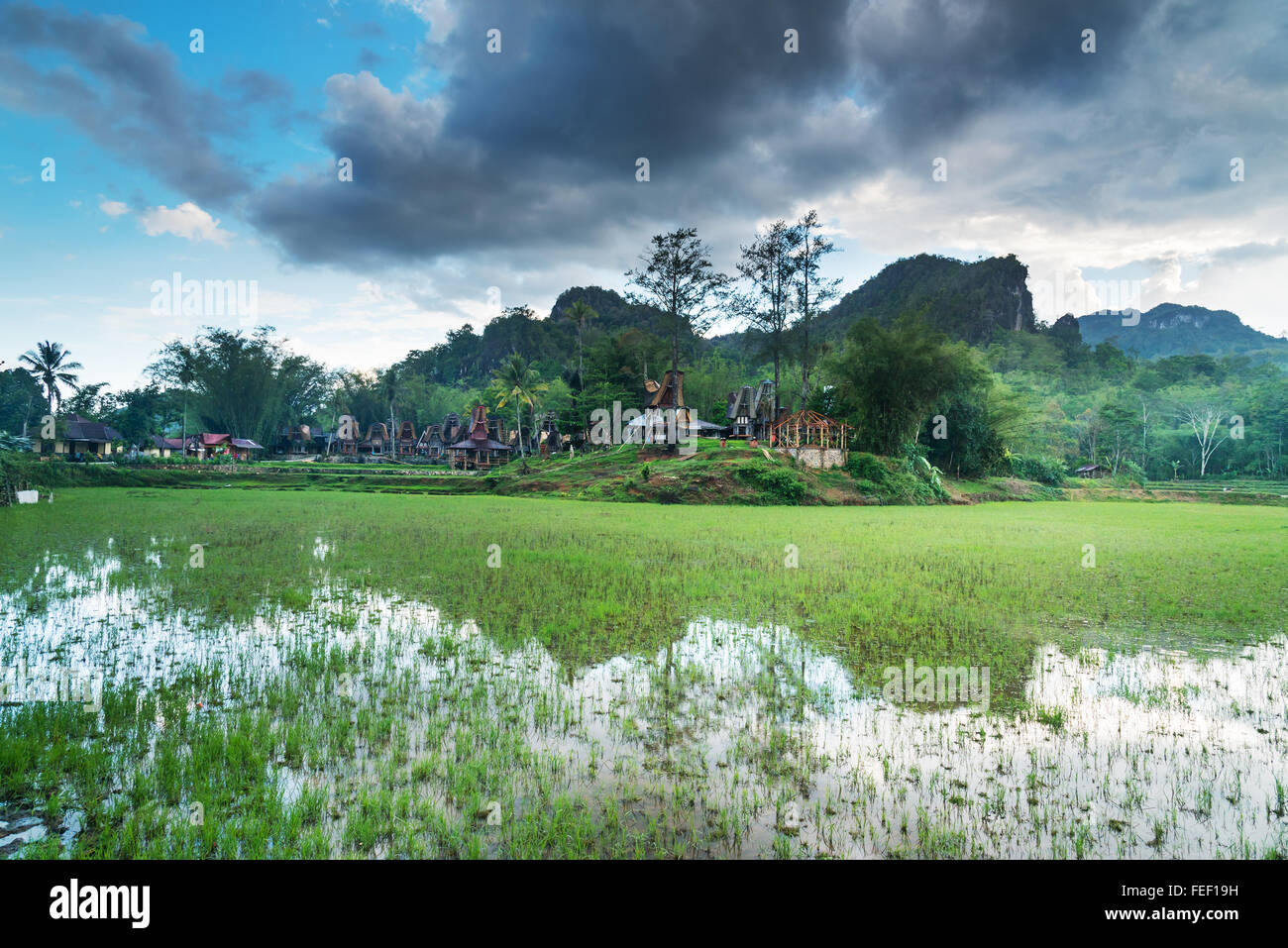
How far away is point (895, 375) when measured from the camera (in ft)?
114

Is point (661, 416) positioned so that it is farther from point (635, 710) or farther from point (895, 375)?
point (635, 710)

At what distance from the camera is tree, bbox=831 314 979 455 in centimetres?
3441

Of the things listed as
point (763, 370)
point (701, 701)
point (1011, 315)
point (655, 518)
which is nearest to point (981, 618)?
point (701, 701)

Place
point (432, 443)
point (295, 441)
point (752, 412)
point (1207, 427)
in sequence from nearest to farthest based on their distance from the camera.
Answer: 1. point (752, 412)
2. point (1207, 427)
3. point (432, 443)
4. point (295, 441)

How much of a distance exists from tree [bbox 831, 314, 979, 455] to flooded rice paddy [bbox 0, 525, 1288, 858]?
29.5 m

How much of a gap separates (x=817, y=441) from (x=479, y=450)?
40260mm

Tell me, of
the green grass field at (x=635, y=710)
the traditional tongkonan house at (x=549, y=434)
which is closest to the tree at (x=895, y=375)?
the green grass field at (x=635, y=710)

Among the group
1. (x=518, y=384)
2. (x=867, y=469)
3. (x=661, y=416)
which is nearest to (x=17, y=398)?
(x=518, y=384)

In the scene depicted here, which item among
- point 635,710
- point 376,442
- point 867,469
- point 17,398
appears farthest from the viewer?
point 376,442

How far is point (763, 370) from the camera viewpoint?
79250 mm

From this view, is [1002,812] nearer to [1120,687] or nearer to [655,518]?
[1120,687]

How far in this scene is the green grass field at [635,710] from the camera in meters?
3.42

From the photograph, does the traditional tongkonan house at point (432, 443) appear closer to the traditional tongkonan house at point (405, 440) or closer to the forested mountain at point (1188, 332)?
the traditional tongkonan house at point (405, 440)
